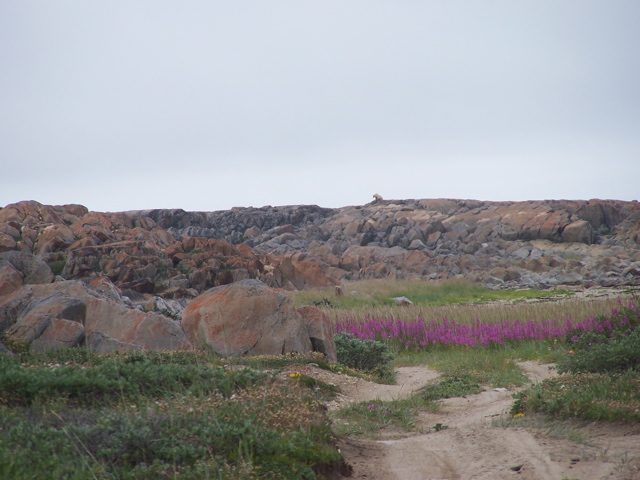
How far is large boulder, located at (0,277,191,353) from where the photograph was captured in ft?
29.3

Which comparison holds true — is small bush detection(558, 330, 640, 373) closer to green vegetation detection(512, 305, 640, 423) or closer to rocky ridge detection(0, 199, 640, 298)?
green vegetation detection(512, 305, 640, 423)

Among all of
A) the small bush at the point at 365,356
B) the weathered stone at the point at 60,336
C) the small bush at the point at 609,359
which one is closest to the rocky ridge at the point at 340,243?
the weathered stone at the point at 60,336

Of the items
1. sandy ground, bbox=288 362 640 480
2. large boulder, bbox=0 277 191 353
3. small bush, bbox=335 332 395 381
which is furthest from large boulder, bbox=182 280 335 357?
sandy ground, bbox=288 362 640 480

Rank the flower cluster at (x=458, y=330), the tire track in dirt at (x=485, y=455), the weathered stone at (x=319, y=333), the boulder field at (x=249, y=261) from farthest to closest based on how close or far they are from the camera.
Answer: the flower cluster at (x=458, y=330) < the weathered stone at (x=319, y=333) < the boulder field at (x=249, y=261) < the tire track in dirt at (x=485, y=455)

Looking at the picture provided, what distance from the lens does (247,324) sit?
9953 mm

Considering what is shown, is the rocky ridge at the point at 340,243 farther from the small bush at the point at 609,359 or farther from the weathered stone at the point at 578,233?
the small bush at the point at 609,359

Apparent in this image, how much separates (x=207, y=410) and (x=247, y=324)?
16.9ft

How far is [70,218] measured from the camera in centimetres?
3231

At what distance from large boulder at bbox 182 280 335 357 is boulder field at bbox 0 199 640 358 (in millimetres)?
22

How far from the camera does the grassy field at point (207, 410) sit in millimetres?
3912

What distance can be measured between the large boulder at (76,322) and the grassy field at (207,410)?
68 centimetres

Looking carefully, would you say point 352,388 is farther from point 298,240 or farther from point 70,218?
point 298,240

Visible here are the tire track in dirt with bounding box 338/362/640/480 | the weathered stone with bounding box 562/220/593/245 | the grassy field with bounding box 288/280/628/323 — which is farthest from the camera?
the weathered stone with bounding box 562/220/593/245

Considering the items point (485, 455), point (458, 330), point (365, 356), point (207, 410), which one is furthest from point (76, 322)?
point (458, 330)
